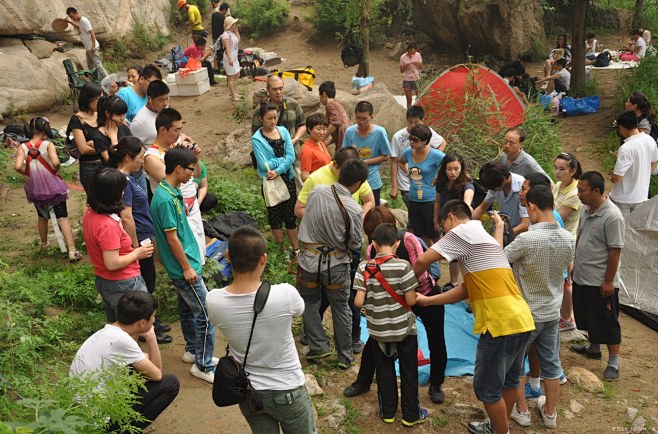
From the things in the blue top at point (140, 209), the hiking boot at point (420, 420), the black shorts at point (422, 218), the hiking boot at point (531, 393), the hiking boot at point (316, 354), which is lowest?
the hiking boot at point (531, 393)

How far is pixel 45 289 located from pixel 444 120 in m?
6.36

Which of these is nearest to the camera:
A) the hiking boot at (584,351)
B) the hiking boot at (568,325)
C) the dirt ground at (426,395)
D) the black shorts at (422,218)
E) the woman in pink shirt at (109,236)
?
the woman in pink shirt at (109,236)

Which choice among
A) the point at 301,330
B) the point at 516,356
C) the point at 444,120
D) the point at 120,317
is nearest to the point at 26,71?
the point at 444,120

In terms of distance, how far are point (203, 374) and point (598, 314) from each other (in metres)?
3.18

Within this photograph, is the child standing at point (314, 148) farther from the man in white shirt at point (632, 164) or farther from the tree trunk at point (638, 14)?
the tree trunk at point (638, 14)

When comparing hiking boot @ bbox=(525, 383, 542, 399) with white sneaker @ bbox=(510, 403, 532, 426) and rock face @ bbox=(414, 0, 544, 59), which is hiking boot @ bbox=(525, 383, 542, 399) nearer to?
white sneaker @ bbox=(510, 403, 532, 426)

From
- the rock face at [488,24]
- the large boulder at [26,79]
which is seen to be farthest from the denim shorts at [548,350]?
the rock face at [488,24]

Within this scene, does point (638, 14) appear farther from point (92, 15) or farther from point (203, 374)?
point (203, 374)

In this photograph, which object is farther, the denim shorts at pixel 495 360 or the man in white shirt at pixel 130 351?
the denim shorts at pixel 495 360

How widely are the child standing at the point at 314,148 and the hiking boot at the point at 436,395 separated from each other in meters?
2.54

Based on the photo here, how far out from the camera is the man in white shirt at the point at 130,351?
11.3 feet

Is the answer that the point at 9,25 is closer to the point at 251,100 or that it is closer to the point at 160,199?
the point at 251,100

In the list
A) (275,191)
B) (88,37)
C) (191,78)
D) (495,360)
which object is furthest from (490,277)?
(88,37)

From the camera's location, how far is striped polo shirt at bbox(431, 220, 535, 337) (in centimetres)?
392
